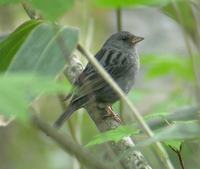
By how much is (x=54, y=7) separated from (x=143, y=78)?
6.58 m

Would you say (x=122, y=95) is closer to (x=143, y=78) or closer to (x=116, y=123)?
(x=116, y=123)

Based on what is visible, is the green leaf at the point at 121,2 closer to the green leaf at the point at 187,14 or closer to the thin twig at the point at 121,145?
the green leaf at the point at 187,14

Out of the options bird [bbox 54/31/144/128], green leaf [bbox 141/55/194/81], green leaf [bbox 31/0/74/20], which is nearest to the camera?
green leaf [bbox 31/0/74/20]

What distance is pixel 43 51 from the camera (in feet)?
7.02

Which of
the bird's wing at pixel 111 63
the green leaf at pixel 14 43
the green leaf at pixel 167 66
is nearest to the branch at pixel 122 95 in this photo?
the green leaf at pixel 14 43

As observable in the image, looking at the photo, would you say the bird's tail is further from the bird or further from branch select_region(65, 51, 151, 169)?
branch select_region(65, 51, 151, 169)

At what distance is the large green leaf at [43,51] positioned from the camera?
2027mm

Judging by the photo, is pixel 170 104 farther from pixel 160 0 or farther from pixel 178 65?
pixel 160 0

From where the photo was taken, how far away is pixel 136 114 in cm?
180

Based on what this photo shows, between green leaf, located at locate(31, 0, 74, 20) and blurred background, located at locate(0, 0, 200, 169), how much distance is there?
0.02 metres

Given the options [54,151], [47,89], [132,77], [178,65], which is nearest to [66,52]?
[47,89]

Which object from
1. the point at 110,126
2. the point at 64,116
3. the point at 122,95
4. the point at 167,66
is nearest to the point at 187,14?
Result: the point at 122,95

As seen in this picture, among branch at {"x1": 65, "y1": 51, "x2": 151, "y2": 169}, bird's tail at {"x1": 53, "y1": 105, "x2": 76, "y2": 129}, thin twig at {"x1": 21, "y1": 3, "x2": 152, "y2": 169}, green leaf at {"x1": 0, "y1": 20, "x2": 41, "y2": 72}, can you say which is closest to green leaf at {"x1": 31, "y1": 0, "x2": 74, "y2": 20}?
thin twig at {"x1": 21, "y1": 3, "x2": 152, "y2": 169}

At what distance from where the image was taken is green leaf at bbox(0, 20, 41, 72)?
2.39 m
